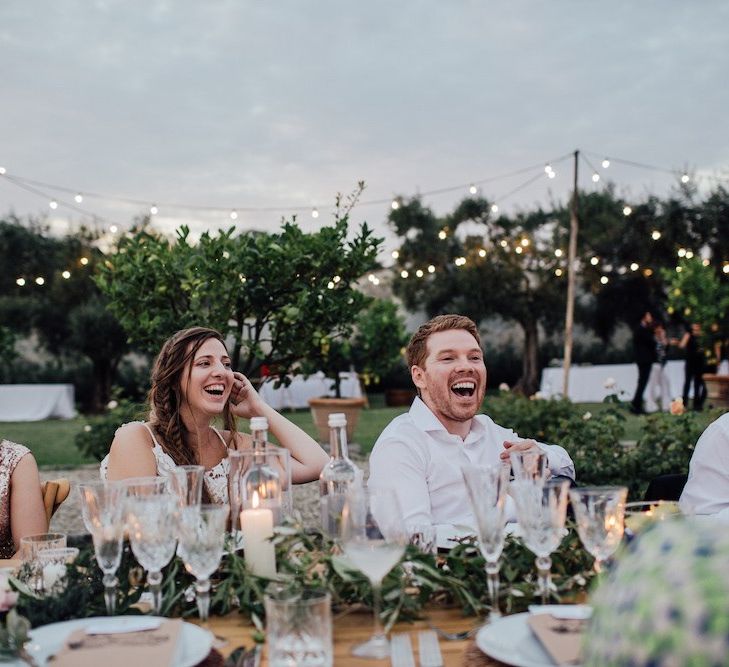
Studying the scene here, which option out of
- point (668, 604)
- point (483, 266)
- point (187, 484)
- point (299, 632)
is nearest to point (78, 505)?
point (187, 484)

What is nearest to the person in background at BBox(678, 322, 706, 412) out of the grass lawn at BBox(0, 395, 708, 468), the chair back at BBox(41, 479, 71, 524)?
the grass lawn at BBox(0, 395, 708, 468)

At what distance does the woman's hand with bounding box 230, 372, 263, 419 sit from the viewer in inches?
122

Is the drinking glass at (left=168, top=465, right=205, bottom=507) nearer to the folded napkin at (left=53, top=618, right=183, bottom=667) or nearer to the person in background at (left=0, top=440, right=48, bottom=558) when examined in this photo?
the folded napkin at (left=53, top=618, right=183, bottom=667)

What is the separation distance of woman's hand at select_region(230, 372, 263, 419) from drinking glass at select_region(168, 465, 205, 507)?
1422 mm

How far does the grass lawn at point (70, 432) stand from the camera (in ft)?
32.6

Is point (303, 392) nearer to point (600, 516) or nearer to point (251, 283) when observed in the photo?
point (251, 283)

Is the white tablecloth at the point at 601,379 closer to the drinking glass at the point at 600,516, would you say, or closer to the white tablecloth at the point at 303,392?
the white tablecloth at the point at 303,392

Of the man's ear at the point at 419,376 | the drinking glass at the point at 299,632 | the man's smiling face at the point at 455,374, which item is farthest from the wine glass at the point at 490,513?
the man's ear at the point at 419,376

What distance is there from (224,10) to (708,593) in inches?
373

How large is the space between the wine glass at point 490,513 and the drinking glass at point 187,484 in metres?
0.59

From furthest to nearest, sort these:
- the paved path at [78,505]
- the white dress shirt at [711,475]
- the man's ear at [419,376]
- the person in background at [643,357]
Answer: the person in background at [643,357], the paved path at [78,505], the man's ear at [419,376], the white dress shirt at [711,475]

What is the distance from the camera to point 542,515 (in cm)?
152

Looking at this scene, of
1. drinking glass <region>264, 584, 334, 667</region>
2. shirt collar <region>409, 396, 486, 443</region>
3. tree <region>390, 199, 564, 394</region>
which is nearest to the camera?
drinking glass <region>264, 584, 334, 667</region>

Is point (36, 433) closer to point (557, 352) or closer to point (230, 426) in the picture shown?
point (230, 426)
